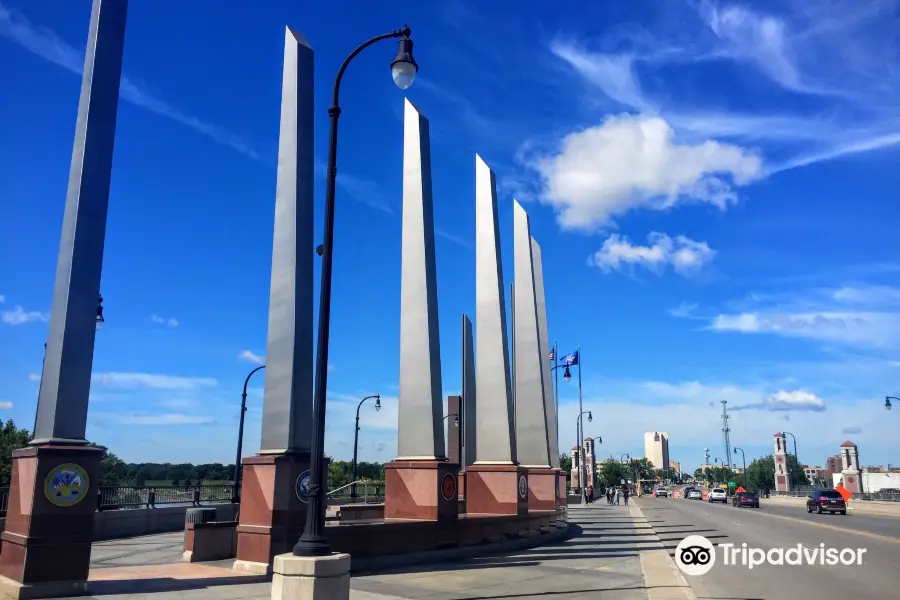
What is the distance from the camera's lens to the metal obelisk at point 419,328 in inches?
673

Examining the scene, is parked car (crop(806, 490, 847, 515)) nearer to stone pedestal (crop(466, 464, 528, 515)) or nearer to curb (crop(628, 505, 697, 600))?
curb (crop(628, 505, 697, 600))

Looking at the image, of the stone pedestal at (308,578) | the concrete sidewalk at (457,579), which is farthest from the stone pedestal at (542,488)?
the stone pedestal at (308,578)

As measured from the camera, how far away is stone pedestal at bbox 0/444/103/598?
1034 cm

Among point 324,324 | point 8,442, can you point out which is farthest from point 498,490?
point 8,442

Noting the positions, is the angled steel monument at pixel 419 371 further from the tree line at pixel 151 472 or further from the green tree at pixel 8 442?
the green tree at pixel 8 442

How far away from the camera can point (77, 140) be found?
1238 centimetres

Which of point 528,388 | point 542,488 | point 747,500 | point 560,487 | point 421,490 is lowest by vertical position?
point 747,500

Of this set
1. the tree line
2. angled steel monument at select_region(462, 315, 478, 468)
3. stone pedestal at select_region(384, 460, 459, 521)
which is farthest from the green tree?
stone pedestal at select_region(384, 460, 459, 521)

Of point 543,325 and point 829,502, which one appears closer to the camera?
point 543,325

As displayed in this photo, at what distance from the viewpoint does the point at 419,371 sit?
1758 centimetres

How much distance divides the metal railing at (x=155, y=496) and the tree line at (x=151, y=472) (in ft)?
2.01

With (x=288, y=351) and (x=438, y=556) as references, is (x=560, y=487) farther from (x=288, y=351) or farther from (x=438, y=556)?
(x=288, y=351)

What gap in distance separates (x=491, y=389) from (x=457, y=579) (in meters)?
9.35

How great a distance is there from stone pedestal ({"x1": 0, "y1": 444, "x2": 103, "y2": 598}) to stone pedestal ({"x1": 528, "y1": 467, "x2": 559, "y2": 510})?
1893cm
